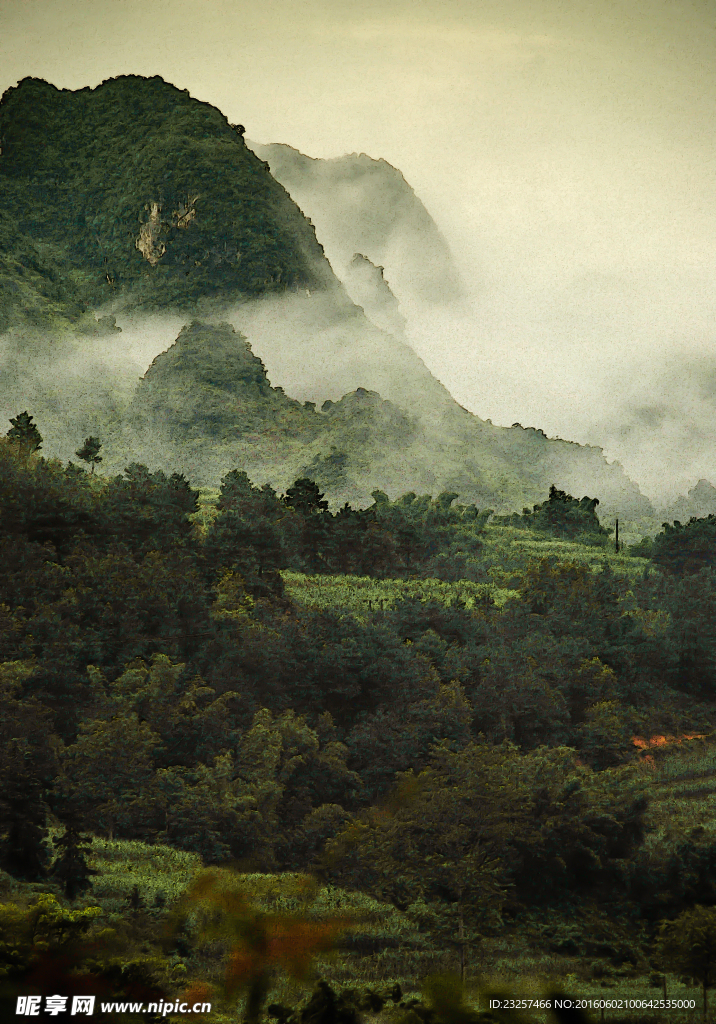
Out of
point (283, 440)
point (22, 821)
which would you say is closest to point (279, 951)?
point (22, 821)

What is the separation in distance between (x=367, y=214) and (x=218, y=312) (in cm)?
890

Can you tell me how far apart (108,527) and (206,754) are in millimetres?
5680

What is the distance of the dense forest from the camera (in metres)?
11.3

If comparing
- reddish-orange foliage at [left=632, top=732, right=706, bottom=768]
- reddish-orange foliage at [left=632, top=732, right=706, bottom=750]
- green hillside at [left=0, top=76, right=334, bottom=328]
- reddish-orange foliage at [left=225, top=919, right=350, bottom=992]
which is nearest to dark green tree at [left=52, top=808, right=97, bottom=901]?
reddish-orange foliage at [left=225, top=919, right=350, bottom=992]

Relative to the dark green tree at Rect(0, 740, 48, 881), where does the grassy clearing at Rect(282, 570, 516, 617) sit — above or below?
above

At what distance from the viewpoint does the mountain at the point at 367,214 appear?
50.4 meters

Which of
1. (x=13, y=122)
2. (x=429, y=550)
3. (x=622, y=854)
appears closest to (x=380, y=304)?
(x=13, y=122)

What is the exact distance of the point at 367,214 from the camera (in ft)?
172

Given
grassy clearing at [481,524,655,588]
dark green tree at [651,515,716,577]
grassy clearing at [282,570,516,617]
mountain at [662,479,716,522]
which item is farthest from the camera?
mountain at [662,479,716,522]

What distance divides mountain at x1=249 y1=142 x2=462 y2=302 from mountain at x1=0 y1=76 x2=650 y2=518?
0.09m

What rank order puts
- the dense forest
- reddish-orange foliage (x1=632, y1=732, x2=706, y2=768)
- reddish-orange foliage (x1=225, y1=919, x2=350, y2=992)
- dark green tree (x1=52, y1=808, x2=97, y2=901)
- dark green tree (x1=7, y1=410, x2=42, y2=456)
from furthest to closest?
dark green tree (x1=7, y1=410, x2=42, y2=456) < reddish-orange foliage (x1=632, y1=732, x2=706, y2=768) < dark green tree (x1=52, y1=808, x2=97, y2=901) < the dense forest < reddish-orange foliage (x1=225, y1=919, x2=350, y2=992)

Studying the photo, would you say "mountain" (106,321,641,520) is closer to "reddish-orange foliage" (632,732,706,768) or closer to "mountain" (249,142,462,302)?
"mountain" (249,142,462,302)

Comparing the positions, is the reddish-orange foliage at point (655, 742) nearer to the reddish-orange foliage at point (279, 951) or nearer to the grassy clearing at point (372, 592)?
→ the grassy clearing at point (372, 592)

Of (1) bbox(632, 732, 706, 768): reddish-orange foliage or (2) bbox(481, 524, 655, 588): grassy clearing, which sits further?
(2) bbox(481, 524, 655, 588): grassy clearing
